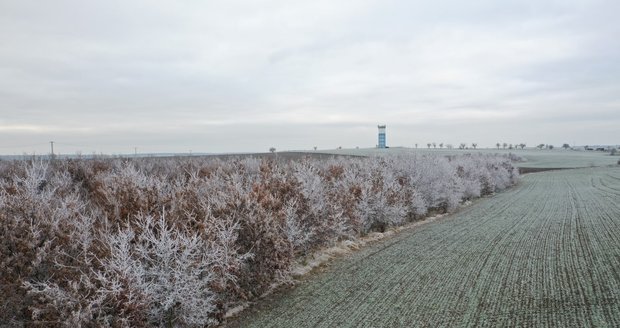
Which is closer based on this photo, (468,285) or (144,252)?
(144,252)

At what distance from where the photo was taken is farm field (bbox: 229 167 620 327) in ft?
22.1

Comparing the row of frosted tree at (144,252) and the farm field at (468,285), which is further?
the farm field at (468,285)

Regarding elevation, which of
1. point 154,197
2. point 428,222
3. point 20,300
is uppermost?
point 154,197

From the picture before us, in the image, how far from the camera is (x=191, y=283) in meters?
6.16

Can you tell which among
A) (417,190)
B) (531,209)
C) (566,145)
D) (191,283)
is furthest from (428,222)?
(566,145)

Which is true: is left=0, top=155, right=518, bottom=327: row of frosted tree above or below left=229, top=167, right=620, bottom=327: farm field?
above

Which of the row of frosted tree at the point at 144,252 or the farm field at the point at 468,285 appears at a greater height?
the row of frosted tree at the point at 144,252

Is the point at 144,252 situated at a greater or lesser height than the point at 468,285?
greater

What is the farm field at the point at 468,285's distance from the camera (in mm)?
6734

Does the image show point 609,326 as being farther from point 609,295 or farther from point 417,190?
point 417,190

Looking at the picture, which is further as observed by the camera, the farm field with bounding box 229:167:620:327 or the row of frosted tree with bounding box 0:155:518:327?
the farm field with bounding box 229:167:620:327

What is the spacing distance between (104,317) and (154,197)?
A: 10.7 feet

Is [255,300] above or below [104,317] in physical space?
below

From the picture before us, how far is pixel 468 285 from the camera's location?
8.27 meters
